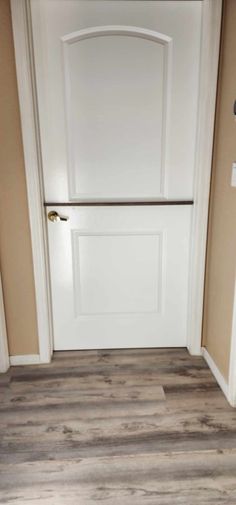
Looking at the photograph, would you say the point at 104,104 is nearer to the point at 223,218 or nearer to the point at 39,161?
the point at 39,161

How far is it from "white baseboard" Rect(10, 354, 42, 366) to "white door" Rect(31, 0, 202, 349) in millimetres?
159

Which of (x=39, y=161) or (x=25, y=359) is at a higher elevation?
(x=39, y=161)

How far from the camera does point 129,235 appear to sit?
2094mm

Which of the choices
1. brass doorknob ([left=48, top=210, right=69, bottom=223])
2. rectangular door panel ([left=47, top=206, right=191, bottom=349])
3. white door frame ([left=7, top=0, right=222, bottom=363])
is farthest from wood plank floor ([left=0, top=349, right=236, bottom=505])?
brass doorknob ([left=48, top=210, right=69, bottom=223])

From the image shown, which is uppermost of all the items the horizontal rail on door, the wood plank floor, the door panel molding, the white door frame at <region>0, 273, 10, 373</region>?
the door panel molding

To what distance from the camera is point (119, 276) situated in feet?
7.06

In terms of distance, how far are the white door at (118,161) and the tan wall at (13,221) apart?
14cm

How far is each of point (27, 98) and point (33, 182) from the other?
1.33 ft

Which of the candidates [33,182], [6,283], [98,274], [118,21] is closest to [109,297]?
[98,274]

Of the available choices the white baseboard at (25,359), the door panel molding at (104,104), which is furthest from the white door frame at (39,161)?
the door panel molding at (104,104)

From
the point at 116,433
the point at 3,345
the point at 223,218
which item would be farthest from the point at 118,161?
the point at 116,433

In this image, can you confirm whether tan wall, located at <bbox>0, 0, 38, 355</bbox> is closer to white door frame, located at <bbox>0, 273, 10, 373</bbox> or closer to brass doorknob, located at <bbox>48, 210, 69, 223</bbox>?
white door frame, located at <bbox>0, 273, 10, 373</bbox>

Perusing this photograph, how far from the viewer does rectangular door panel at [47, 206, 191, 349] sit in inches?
81.2

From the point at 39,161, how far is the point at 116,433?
1.39 meters
